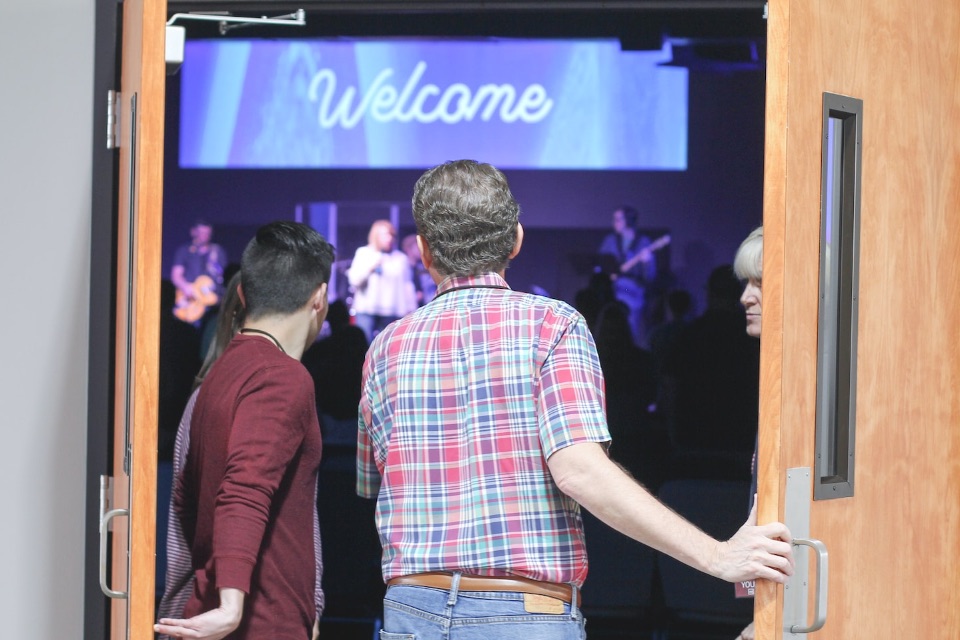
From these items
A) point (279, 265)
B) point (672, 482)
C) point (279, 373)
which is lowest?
point (672, 482)

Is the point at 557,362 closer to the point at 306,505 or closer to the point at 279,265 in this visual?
the point at 306,505

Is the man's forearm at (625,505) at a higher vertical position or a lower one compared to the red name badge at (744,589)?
higher

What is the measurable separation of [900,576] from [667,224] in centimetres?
386

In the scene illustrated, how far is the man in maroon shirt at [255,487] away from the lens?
207 cm

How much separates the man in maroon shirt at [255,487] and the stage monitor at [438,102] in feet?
11.2

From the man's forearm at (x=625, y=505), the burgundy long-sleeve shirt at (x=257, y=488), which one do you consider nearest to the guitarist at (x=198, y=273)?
the burgundy long-sleeve shirt at (x=257, y=488)

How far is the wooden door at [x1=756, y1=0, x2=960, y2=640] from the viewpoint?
185cm

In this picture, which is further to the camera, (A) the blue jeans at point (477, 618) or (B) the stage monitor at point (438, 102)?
(B) the stage monitor at point (438, 102)

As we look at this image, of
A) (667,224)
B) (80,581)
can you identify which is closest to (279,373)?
(80,581)

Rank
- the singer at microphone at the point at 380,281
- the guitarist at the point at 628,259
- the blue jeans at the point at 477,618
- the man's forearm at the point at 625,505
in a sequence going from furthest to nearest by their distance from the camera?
the guitarist at the point at 628,259 < the singer at microphone at the point at 380,281 < the blue jeans at the point at 477,618 < the man's forearm at the point at 625,505

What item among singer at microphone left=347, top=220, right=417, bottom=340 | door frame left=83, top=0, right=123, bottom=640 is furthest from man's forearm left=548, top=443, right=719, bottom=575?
singer at microphone left=347, top=220, right=417, bottom=340

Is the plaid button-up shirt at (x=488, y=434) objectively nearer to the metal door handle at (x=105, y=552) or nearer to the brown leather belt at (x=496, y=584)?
the brown leather belt at (x=496, y=584)

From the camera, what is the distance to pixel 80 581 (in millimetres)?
2721

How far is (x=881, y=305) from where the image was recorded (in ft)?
6.97
